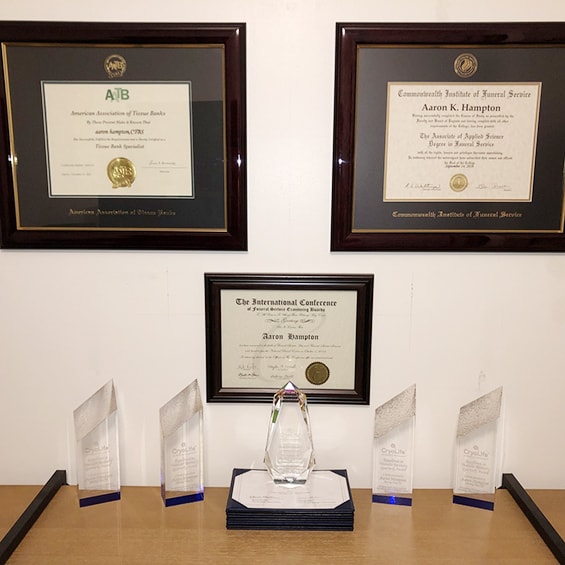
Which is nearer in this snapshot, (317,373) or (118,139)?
(118,139)

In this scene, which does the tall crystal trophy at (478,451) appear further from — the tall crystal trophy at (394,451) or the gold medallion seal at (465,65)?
the gold medallion seal at (465,65)

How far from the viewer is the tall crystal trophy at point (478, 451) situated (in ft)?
3.74

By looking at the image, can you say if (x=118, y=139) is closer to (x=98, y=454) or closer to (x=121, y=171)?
(x=121, y=171)

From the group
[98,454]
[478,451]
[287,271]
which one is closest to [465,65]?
[287,271]

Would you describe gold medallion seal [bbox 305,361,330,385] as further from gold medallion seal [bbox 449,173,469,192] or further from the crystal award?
gold medallion seal [bbox 449,173,469,192]

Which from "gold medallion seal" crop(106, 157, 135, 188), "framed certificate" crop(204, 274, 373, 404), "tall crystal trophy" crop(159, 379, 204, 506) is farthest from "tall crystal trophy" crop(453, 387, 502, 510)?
"gold medallion seal" crop(106, 157, 135, 188)

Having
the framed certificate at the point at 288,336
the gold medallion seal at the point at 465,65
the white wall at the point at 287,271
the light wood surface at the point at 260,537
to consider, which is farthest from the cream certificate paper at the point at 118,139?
the light wood surface at the point at 260,537

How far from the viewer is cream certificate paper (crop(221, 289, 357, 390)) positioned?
1.16 metres

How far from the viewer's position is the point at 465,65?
1060 mm

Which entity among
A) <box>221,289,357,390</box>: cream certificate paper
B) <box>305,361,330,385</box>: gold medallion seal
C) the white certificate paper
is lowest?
the white certificate paper

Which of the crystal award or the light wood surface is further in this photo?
the crystal award

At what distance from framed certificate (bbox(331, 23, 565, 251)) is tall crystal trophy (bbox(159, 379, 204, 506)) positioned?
18.9 inches

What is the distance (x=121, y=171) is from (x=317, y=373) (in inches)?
24.1

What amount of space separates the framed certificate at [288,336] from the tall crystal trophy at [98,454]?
23 cm
